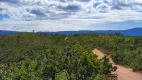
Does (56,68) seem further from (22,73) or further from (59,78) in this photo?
(59,78)

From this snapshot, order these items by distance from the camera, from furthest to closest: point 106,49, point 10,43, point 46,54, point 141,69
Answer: point 10,43 → point 106,49 → point 141,69 → point 46,54

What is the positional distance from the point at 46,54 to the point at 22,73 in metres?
8.47

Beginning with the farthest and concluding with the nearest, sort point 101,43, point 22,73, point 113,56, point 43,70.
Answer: point 101,43, point 113,56, point 43,70, point 22,73

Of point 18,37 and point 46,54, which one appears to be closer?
point 46,54

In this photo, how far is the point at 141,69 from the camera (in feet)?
129

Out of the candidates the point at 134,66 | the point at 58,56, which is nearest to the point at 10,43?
the point at 134,66

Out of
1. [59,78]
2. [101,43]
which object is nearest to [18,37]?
[101,43]

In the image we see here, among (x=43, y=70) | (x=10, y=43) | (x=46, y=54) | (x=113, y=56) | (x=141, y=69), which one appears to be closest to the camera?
(x=43, y=70)

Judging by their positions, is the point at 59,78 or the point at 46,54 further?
the point at 59,78

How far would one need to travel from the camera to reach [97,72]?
956 inches

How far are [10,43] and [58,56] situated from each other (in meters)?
61.1

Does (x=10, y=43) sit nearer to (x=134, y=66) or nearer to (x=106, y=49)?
(x=106, y=49)

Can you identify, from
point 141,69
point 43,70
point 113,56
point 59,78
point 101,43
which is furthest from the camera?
point 101,43

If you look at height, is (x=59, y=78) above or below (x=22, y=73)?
below
